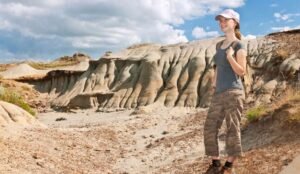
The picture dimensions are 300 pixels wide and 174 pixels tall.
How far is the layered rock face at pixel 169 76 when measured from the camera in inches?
918

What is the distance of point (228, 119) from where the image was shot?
6.30 meters

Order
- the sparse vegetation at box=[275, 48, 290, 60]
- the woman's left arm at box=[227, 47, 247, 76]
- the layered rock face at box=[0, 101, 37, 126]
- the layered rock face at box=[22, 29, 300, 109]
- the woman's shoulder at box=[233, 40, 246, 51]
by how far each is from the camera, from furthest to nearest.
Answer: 1. the sparse vegetation at box=[275, 48, 290, 60]
2. the layered rock face at box=[22, 29, 300, 109]
3. the layered rock face at box=[0, 101, 37, 126]
4. the woman's shoulder at box=[233, 40, 246, 51]
5. the woman's left arm at box=[227, 47, 247, 76]

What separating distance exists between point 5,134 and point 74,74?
1160 inches

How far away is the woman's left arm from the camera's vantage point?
19.8 feet

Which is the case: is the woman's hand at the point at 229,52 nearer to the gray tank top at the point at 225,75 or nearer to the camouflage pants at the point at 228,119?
the gray tank top at the point at 225,75

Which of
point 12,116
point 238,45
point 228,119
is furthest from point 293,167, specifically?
point 12,116


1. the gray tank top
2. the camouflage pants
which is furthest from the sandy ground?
the gray tank top

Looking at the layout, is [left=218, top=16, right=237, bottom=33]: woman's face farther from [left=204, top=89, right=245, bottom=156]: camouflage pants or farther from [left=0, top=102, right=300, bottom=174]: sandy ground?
[left=0, top=102, right=300, bottom=174]: sandy ground

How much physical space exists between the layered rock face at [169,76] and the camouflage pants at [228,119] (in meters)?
13.8

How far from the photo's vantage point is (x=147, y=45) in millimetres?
38781

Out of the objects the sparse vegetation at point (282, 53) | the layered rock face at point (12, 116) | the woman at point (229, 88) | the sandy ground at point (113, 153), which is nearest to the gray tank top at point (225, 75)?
the woman at point (229, 88)

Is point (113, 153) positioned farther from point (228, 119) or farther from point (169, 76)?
point (169, 76)

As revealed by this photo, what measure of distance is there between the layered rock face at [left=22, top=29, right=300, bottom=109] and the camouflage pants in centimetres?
1384

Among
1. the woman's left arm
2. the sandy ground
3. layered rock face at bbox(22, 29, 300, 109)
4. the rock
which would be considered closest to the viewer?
the woman's left arm
